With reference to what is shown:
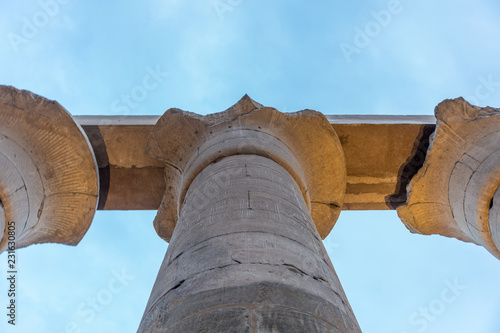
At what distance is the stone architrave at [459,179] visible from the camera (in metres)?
5.68

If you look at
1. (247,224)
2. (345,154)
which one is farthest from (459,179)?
(247,224)

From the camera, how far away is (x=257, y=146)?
5297 mm

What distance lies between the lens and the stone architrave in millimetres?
5680

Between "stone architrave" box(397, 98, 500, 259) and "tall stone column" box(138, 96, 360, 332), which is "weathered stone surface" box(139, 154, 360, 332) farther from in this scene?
"stone architrave" box(397, 98, 500, 259)

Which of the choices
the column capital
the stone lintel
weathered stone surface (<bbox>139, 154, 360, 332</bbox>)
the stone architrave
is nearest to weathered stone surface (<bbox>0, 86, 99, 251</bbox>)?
the stone lintel

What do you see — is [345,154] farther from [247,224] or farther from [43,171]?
[43,171]

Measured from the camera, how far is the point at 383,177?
7430 millimetres

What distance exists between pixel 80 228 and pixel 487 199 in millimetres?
5563

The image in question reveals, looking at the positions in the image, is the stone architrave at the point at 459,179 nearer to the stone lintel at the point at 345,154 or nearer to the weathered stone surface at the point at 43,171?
the stone lintel at the point at 345,154

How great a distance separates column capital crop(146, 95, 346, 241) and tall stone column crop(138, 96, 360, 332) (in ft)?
0.05

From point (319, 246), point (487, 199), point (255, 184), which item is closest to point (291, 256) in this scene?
point (319, 246)

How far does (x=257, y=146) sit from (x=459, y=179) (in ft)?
9.70

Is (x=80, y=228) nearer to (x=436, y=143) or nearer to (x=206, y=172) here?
(x=206, y=172)

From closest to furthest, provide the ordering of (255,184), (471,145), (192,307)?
(192,307), (255,184), (471,145)
